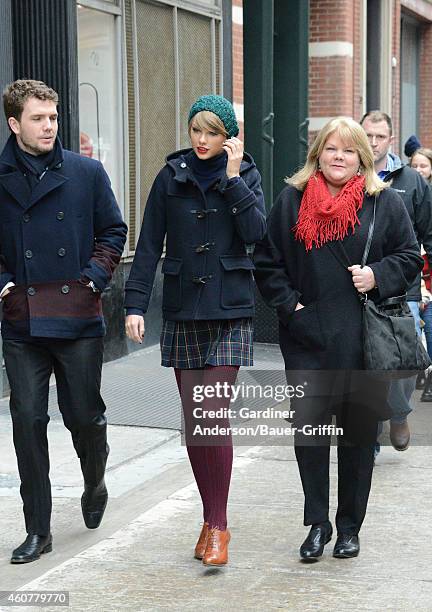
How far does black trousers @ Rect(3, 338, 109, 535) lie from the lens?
5.26 m

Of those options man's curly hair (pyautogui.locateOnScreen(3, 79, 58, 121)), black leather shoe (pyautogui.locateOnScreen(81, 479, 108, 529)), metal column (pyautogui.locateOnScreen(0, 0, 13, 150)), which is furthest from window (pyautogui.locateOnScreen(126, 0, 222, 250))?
man's curly hair (pyautogui.locateOnScreen(3, 79, 58, 121))

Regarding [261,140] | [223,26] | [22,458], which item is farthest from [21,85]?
[261,140]

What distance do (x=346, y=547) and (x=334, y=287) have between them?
110 centimetres

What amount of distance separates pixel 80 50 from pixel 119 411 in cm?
356

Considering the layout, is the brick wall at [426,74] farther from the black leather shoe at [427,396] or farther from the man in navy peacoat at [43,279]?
the man in navy peacoat at [43,279]

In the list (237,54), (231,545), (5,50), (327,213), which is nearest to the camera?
(327,213)

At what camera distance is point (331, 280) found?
5125 mm

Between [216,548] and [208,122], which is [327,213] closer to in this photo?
[208,122]

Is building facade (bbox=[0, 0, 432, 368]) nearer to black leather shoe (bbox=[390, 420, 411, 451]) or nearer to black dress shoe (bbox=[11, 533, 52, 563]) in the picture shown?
black leather shoe (bbox=[390, 420, 411, 451])

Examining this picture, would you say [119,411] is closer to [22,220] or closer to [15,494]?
[15,494]

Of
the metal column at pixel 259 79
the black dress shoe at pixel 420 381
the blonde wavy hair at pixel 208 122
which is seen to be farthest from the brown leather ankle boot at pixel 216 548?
the metal column at pixel 259 79

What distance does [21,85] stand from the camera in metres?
5.26

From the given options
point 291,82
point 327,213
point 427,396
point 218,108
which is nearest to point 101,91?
point 427,396

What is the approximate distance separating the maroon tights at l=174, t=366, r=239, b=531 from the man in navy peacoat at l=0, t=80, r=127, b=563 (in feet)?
1.70
